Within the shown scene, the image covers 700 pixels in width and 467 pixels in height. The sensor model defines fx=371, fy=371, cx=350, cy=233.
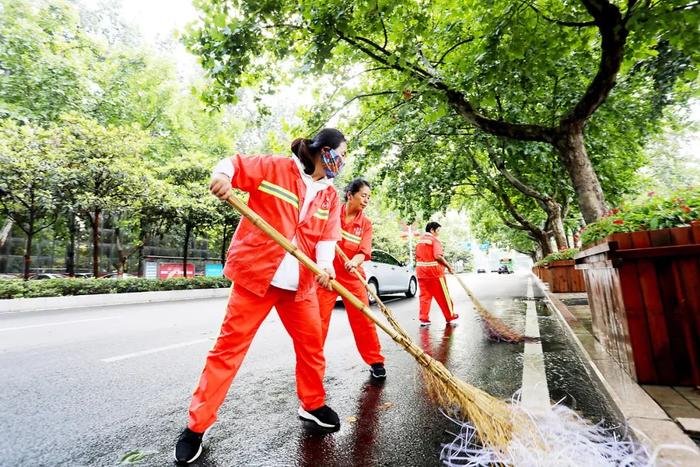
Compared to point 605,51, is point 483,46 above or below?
above

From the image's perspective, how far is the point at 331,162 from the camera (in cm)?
246

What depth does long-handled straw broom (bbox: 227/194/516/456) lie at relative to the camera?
6.88ft

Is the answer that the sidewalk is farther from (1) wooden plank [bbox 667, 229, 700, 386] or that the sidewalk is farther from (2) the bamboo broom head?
(2) the bamboo broom head

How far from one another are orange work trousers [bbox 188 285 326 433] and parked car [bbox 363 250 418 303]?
7.19 metres

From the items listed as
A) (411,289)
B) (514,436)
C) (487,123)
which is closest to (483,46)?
(487,123)

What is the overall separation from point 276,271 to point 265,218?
35 centimetres

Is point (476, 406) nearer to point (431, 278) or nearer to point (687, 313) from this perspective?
point (687, 313)

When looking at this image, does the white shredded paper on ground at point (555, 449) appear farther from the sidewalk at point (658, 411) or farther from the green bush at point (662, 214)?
the green bush at point (662, 214)

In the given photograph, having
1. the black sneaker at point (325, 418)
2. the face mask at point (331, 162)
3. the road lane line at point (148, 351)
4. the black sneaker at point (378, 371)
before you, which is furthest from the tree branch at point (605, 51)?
the road lane line at point (148, 351)

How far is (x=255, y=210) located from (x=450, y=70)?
21.8 ft

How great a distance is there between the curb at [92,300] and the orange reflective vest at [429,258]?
419 inches

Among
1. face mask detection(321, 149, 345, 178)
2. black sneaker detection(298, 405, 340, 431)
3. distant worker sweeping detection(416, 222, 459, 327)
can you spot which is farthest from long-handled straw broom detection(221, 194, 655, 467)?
distant worker sweeping detection(416, 222, 459, 327)

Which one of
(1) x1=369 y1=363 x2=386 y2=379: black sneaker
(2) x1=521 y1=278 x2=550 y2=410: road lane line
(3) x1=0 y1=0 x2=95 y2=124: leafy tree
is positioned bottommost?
→ (2) x1=521 y1=278 x2=550 y2=410: road lane line

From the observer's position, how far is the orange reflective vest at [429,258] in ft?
22.2
